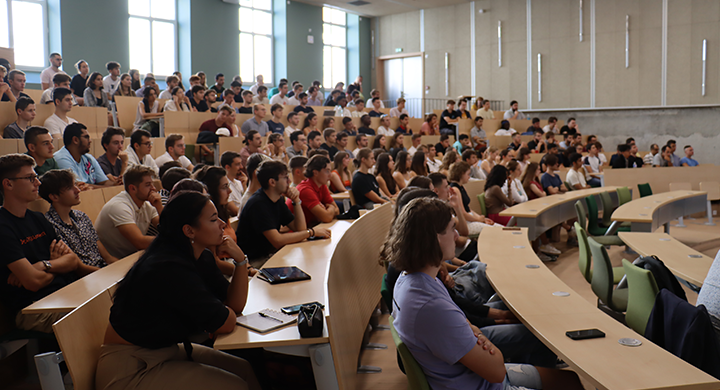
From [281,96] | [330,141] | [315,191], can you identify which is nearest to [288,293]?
[315,191]

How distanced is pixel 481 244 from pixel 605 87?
41.4 ft

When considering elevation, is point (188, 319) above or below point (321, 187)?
below

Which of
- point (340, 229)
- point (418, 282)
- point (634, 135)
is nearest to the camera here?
point (418, 282)

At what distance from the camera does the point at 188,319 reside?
2.00 metres

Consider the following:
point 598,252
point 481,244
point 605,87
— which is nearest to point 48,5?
point 481,244

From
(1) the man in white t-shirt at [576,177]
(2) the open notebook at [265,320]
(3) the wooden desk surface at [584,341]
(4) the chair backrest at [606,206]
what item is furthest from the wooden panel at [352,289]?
(1) the man in white t-shirt at [576,177]

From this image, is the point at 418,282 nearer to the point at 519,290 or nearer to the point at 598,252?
the point at 519,290

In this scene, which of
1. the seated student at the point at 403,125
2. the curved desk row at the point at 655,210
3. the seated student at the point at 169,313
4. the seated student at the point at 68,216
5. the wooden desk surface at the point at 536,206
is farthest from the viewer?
the seated student at the point at 403,125

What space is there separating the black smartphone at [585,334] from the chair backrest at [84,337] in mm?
1911

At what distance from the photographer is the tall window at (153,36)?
1243 centimetres

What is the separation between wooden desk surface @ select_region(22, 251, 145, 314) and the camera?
2.30 m

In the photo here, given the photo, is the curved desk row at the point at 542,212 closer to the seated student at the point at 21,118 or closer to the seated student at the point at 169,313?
the seated student at the point at 169,313

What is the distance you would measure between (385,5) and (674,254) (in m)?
14.7

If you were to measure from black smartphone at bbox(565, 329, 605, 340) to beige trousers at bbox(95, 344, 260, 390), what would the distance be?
1344 mm
